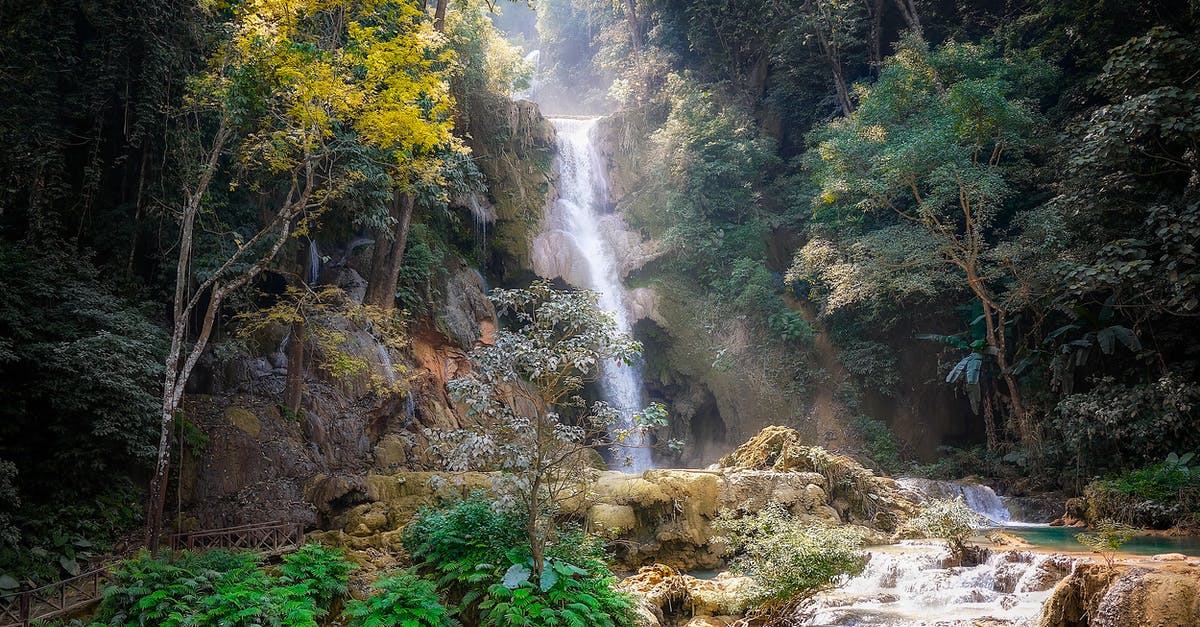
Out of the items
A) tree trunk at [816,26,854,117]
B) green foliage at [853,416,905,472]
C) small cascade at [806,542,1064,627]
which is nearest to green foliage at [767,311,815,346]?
green foliage at [853,416,905,472]

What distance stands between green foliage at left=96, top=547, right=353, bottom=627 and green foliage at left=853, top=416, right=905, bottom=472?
1572 cm

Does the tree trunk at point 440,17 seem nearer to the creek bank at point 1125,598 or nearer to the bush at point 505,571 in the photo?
the bush at point 505,571

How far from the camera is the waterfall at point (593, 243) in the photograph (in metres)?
22.1

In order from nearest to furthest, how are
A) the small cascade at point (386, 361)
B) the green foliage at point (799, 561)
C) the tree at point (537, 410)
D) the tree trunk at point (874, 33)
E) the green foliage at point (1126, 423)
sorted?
1. the tree at point (537, 410)
2. the green foliage at point (799, 561)
3. the green foliage at point (1126, 423)
4. the small cascade at point (386, 361)
5. the tree trunk at point (874, 33)

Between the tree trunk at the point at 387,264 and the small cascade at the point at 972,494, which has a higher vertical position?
the tree trunk at the point at 387,264

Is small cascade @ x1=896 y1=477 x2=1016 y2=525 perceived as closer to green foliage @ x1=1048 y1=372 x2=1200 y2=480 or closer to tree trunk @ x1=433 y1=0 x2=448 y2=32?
green foliage @ x1=1048 y1=372 x2=1200 y2=480

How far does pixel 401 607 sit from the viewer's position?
752 centimetres

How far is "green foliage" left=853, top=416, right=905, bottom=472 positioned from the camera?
19.6m

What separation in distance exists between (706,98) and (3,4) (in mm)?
19547

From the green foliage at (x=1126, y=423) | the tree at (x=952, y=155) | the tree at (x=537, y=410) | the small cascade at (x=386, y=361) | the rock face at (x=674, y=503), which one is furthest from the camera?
the tree at (x=952, y=155)

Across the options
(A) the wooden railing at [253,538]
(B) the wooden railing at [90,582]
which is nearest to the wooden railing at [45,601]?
(B) the wooden railing at [90,582]

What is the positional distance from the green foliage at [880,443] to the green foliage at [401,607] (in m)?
15.2

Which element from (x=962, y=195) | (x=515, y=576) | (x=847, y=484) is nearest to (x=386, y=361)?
(x=515, y=576)

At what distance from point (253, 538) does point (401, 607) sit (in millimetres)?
5304
